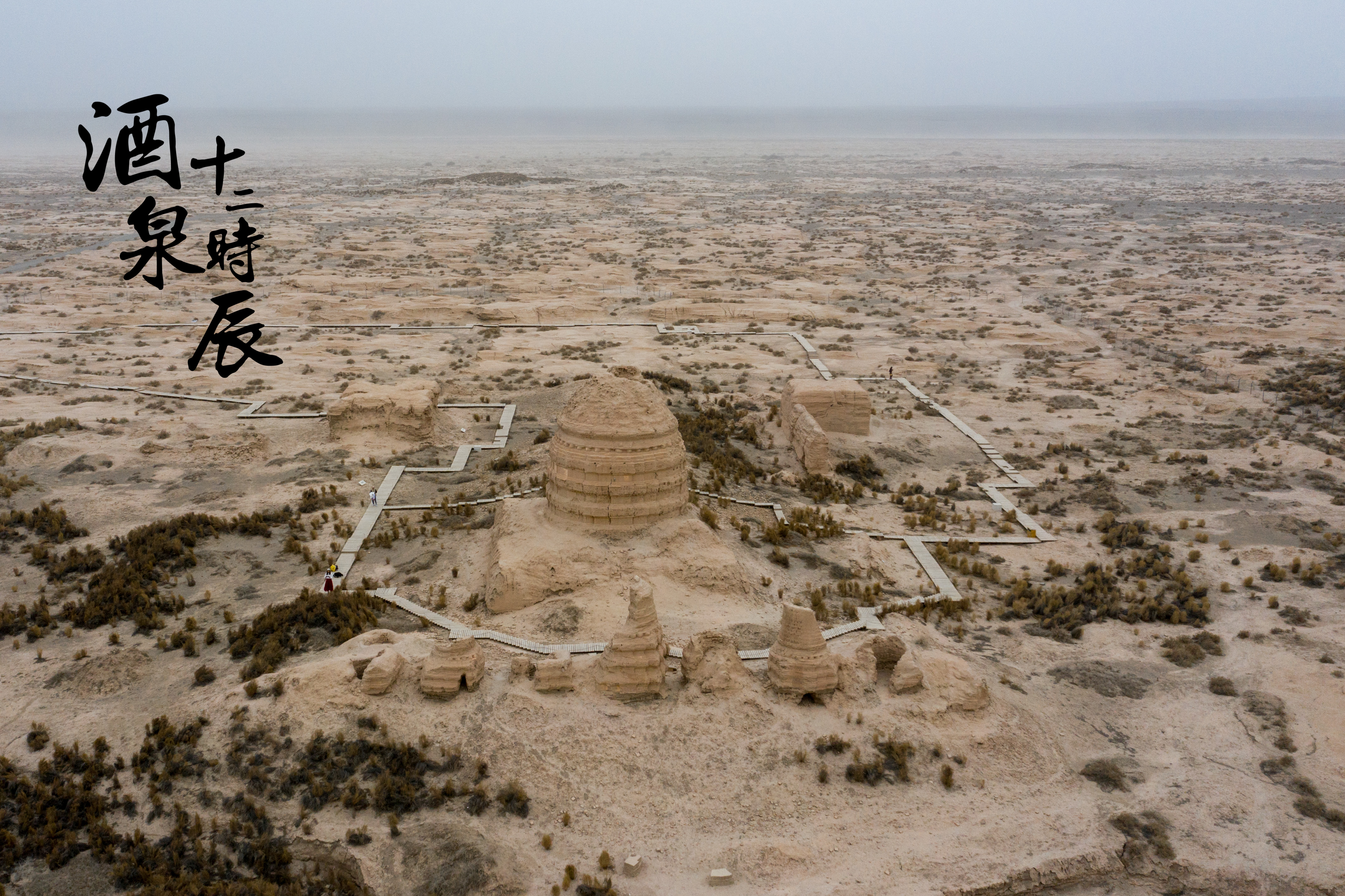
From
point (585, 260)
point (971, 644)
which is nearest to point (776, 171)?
point (585, 260)

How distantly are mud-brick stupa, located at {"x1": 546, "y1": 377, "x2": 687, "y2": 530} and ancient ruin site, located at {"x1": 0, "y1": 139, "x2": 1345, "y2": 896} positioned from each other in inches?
3.6

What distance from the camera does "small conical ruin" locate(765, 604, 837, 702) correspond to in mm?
12867

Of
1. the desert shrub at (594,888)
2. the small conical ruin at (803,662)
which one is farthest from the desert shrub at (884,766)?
the desert shrub at (594,888)

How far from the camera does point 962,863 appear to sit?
10.5 m

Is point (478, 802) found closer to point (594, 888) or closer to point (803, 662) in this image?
point (594, 888)

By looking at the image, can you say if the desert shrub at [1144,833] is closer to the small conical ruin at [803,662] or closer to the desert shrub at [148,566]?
the small conical ruin at [803,662]

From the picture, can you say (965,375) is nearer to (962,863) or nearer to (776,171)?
(962,863)

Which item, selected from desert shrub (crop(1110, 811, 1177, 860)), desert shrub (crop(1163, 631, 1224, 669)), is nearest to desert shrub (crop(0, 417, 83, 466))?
desert shrub (crop(1110, 811, 1177, 860))

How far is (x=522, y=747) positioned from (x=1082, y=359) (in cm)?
3062

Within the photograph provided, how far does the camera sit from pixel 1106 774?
39.6 ft

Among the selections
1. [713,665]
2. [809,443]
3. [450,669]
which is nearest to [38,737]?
[450,669]

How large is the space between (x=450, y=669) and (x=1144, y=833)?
9822mm

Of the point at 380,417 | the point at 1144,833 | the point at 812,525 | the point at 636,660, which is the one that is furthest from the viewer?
the point at 380,417

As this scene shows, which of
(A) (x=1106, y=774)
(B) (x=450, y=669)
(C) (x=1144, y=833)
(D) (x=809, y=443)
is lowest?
(C) (x=1144, y=833)
